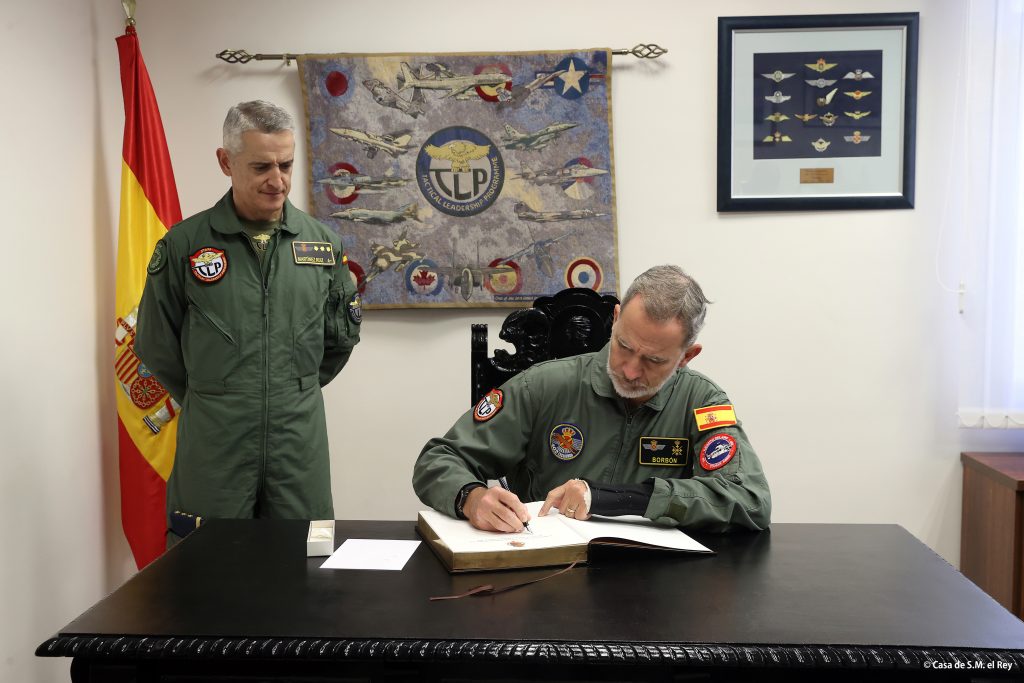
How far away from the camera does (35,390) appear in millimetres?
2777

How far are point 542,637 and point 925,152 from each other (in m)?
2.85

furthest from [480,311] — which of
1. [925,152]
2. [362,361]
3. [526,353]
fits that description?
[925,152]

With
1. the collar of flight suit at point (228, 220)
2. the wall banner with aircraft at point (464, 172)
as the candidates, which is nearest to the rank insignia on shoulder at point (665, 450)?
the collar of flight suit at point (228, 220)

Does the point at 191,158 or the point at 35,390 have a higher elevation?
the point at 191,158

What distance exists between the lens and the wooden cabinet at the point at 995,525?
3150 mm

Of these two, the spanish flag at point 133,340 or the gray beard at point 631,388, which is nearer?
A: the gray beard at point 631,388

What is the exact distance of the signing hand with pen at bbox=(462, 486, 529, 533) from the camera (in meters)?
1.75

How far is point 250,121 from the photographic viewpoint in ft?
8.22

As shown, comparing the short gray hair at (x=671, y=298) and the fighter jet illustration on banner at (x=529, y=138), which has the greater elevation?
the fighter jet illustration on banner at (x=529, y=138)

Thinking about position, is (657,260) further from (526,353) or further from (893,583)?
(893,583)

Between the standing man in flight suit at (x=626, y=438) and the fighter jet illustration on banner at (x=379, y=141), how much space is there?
5.06 ft

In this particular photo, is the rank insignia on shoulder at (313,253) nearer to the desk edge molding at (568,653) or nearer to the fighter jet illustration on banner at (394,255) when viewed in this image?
the fighter jet illustration on banner at (394,255)

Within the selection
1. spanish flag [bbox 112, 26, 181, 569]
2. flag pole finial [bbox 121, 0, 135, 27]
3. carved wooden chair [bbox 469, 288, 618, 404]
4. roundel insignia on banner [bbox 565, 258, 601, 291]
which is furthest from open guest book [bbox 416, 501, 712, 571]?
flag pole finial [bbox 121, 0, 135, 27]

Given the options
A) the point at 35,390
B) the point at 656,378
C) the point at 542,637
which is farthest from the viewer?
the point at 35,390
